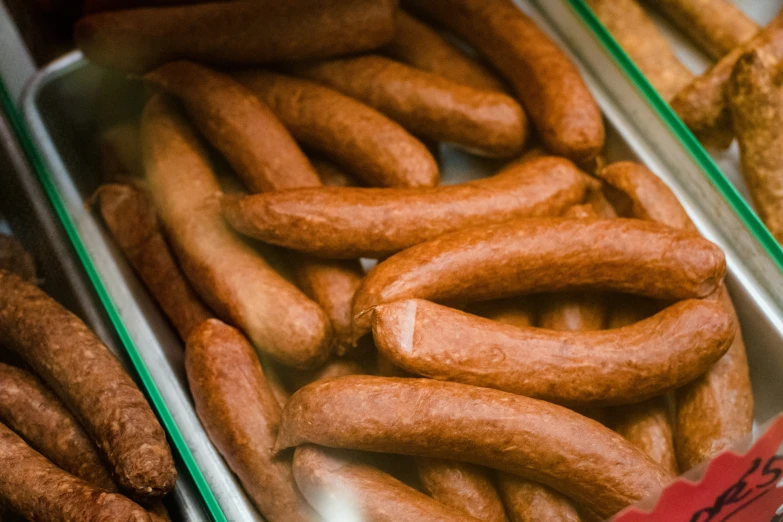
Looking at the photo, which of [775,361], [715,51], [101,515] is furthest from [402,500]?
[715,51]

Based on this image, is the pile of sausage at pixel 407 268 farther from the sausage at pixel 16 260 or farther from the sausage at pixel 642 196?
the sausage at pixel 16 260


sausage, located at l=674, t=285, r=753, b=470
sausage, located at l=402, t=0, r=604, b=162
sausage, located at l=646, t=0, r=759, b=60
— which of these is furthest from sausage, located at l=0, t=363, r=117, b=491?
sausage, located at l=646, t=0, r=759, b=60

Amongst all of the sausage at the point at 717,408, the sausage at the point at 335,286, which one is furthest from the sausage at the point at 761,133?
the sausage at the point at 335,286

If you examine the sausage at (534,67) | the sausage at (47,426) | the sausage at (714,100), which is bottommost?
the sausage at (47,426)

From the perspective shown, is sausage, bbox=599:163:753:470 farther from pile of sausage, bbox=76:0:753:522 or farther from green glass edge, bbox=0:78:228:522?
green glass edge, bbox=0:78:228:522

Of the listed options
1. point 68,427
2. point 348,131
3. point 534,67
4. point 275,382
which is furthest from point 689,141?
point 68,427

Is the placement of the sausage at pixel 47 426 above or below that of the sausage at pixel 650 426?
below

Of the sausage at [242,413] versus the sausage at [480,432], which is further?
the sausage at [242,413]
